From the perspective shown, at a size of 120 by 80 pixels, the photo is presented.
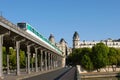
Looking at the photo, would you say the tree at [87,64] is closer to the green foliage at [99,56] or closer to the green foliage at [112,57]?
the green foliage at [99,56]

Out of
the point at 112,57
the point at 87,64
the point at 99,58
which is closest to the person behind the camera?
the point at 87,64

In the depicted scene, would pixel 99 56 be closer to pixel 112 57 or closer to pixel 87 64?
pixel 87 64

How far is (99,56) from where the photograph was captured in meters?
172

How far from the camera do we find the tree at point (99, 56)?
16796 cm

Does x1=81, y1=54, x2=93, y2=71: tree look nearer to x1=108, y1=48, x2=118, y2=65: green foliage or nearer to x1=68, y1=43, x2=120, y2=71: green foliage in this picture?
x1=68, y1=43, x2=120, y2=71: green foliage

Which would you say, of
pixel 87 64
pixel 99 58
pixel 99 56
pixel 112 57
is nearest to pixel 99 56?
pixel 99 56

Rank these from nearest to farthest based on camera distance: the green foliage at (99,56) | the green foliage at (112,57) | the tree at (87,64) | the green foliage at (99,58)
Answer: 1. the tree at (87,64)
2. the green foliage at (99,58)
3. the green foliage at (99,56)
4. the green foliage at (112,57)

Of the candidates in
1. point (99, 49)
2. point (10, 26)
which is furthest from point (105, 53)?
point (10, 26)

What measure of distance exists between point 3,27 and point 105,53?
415 feet

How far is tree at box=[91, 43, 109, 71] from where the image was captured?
551ft

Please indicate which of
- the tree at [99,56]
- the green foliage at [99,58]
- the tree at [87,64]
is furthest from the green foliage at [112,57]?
the tree at [87,64]

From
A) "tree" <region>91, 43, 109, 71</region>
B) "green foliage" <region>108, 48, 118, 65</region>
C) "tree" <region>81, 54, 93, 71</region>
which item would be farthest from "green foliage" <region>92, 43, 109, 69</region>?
"green foliage" <region>108, 48, 118, 65</region>

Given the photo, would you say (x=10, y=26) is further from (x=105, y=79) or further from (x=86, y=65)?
(x=86, y=65)

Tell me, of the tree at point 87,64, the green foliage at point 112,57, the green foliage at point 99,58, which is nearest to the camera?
the tree at point 87,64
